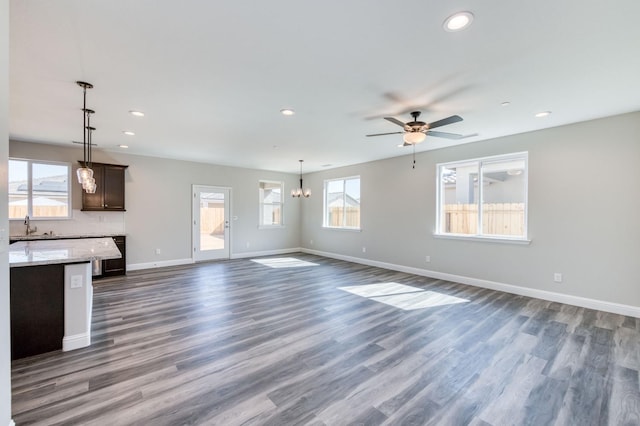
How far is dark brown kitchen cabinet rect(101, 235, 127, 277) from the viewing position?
562 centimetres

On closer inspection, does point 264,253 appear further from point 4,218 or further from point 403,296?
point 4,218

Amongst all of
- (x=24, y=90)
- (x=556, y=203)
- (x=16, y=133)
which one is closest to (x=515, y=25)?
(x=556, y=203)

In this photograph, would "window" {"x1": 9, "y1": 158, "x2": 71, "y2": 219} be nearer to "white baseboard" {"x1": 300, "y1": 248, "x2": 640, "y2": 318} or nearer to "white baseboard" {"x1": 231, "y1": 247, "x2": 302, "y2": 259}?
"white baseboard" {"x1": 231, "y1": 247, "x2": 302, "y2": 259}

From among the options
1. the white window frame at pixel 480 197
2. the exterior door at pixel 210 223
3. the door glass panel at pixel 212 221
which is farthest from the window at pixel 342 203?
the door glass panel at pixel 212 221

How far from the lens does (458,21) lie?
1920 mm

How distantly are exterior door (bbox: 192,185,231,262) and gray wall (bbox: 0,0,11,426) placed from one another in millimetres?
5803

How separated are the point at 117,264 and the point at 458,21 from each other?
6.75m

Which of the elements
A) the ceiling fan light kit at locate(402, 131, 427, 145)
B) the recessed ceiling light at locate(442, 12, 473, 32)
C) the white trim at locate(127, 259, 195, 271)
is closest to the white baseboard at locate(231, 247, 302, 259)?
the white trim at locate(127, 259, 195, 271)

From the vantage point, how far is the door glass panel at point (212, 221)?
7.37 meters

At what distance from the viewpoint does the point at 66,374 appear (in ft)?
7.73

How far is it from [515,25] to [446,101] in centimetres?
133

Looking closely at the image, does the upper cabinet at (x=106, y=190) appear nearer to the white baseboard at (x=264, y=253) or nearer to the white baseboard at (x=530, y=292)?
the white baseboard at (x=264, y=253)

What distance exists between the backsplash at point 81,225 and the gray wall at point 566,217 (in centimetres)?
639

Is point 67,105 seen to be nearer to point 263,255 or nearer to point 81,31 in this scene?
point 81,31
